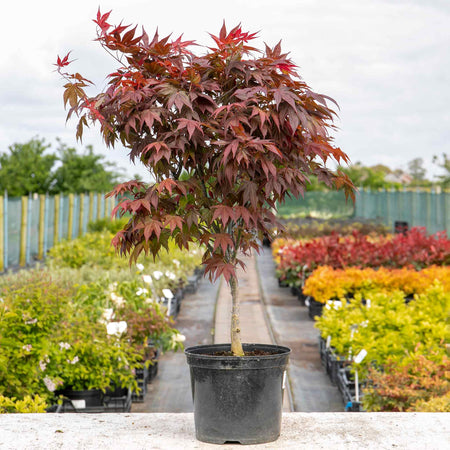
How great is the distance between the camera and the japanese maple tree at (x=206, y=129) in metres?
3.48

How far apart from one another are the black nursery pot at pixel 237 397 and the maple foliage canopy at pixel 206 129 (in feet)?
1.67

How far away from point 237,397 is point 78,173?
32293mm

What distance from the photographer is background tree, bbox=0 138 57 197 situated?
32.8 metres

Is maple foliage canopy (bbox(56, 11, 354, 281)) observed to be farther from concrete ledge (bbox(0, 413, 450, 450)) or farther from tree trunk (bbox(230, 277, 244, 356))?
concrete ledge (bbox(0, 413, 450, 450))

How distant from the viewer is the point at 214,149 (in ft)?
11.9

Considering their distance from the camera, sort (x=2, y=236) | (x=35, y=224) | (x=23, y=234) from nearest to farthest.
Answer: (x=2, y=236) < (x=23, y=234) < (x=35, y=224)

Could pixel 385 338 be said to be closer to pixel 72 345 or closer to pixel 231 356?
pixel 231 356

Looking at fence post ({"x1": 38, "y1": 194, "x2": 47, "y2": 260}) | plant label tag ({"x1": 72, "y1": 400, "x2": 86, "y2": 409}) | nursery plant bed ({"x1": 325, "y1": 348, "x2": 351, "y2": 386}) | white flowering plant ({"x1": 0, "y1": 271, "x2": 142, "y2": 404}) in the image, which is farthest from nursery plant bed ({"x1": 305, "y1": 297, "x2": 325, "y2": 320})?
fence post ({"x1": 38, "y1": 194, "x2": 47, "y2": 260})

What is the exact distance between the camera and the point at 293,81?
3613mm

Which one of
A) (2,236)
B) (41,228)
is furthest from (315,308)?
(41,228)

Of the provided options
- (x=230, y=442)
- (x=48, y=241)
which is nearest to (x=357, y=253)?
(x=230, y=442)

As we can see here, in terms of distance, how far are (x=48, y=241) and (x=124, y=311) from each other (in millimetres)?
14702

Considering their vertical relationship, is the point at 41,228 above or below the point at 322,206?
below

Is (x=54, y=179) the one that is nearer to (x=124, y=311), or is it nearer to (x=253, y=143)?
(x=124, y=311)
